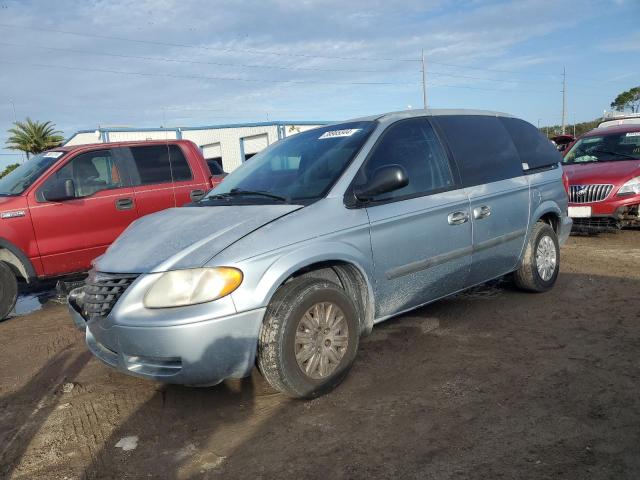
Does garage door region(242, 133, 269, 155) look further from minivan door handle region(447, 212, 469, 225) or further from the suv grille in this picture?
the suv grille

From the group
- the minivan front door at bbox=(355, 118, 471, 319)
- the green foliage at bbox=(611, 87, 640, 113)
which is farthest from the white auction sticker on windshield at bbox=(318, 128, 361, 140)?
the green foliage at bbox=(611, 87, 640, 113)

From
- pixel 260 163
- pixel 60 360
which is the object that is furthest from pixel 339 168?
pixel 60 360

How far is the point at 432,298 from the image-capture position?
422cm

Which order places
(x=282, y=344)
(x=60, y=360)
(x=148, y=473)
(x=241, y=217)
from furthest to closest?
1. (x=60, y=360)
2. (x=241, y=217)
3. (x=282, y=344)
4. (x=148, y=473)

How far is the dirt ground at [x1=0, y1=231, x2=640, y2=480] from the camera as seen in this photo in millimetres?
2629

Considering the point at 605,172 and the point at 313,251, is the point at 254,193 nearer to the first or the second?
the point at 313,251

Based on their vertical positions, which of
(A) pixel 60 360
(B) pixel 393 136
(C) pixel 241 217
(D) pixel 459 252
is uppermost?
(B) pixel 393 136

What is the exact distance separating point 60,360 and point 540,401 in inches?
145

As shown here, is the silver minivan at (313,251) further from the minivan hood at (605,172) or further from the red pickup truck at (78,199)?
the minivan hood at (605,172)

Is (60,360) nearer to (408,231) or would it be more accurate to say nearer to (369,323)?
(369,323)

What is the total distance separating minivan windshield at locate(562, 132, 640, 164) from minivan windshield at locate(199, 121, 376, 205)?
643 centimetres

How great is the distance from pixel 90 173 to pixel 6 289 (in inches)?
63.7

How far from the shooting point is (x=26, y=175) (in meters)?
6.29

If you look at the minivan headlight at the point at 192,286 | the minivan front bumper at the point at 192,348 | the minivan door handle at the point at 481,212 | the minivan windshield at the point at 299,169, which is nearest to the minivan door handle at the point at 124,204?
the minivan windshield at the point at 299,169
